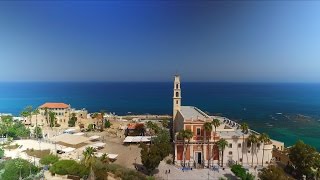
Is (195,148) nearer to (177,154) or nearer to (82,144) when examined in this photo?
(177,154)

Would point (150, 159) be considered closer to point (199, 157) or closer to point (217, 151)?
point (199, 157)

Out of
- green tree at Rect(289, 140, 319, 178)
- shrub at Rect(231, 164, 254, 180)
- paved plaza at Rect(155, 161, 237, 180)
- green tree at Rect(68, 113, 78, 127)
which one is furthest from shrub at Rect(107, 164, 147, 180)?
green tree at Rect(68, 113, 78, 127)

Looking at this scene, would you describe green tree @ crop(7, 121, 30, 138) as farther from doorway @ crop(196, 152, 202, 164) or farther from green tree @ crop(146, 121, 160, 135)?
doorway @ crop(196, 152, 202, 164)

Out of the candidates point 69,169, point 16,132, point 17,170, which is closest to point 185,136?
point 69,169

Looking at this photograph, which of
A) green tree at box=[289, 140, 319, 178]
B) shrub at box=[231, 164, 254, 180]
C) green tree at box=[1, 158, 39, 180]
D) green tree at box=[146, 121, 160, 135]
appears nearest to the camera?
green tree at box=[1, 158, 39, 180]

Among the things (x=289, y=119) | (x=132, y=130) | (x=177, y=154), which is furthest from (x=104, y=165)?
(x=289, y=119)

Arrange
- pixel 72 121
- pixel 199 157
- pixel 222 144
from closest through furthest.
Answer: pixel 222 144 → pixel 199 157 → pixel 72 121
